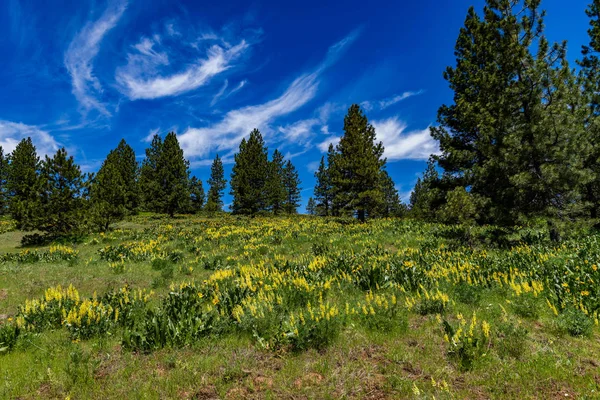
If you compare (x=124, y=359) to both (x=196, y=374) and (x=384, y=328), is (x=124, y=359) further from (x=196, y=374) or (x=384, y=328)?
(x=384, y=328)

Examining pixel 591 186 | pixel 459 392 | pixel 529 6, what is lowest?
pixel 459 392

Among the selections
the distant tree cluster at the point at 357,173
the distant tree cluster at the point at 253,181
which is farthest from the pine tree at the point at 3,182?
the distant tree cluster at the point at 357,173

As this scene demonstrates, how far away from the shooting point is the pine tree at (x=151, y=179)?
4744 centimetres

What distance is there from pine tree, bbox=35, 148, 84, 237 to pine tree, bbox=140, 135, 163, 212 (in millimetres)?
25445

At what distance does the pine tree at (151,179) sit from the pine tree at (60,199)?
2545 centimetres

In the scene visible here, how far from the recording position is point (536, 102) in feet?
43.8

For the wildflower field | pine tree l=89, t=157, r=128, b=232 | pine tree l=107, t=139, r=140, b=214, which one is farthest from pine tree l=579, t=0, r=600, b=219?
pine tree l=107, t=139, r=140, b=214

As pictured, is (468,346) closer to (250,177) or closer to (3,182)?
(250,177)

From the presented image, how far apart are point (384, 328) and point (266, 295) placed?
293cm

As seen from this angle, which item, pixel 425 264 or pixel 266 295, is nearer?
pixel 266 295

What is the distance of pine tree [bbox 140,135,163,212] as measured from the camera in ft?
156

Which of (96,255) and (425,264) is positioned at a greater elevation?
(96,255)

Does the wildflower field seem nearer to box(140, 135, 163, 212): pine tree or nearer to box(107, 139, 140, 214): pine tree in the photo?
box(140, 135, 163, 212): pine tree

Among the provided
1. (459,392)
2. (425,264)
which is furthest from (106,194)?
(459,392)
